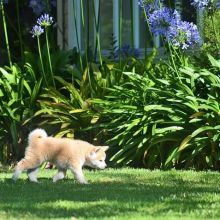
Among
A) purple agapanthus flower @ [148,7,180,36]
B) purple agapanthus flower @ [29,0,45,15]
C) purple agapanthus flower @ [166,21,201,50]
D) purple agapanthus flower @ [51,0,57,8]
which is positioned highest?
purple agapanthus flower @ [51,0,57,8]

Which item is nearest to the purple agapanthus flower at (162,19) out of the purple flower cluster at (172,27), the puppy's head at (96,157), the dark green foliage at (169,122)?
the purple flower cluster at (172,27)

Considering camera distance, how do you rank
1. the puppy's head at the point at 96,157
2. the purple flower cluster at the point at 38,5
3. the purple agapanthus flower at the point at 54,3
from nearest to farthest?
1. the puppy's head at the point at 96,157
2. the purple flower cluster at the point at 38,5
3. the purple agapanthus flower at the point at 54,3

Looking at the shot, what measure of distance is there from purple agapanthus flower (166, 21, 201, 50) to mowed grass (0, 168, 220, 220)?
5.89 feet

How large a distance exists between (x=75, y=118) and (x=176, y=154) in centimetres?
216

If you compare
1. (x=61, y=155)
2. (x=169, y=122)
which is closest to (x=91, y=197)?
(x=61, y=155)

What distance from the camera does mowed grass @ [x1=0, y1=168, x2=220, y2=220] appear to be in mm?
6262

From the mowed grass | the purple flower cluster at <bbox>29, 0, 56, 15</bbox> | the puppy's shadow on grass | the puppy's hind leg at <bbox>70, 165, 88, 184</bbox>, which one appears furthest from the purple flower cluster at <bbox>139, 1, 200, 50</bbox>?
the purple flower cluster at <bbox>29, 0, 56, 15</bbox>

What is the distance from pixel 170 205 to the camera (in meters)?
6.68

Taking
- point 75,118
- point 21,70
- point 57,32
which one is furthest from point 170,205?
point 57,32

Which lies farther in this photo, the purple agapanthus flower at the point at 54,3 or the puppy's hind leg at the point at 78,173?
the purple agapanthus flower at the point at 54,3

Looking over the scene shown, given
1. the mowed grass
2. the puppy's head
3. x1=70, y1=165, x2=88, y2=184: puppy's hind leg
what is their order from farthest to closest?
the puppy's head < x1=70, y1=165, x2=88, y2=184: puppy's hind leg < the mowed grass

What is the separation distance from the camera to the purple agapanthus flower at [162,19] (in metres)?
9.64

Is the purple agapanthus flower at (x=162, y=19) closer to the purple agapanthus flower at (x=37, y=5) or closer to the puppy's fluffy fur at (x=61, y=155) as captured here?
the puppy's fluffy fur at (x=61, y=155)

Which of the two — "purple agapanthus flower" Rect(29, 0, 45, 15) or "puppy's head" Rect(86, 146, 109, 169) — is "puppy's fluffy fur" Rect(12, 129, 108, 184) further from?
"purple agapanthus flower" Rect(29, 0, 45, 15)
